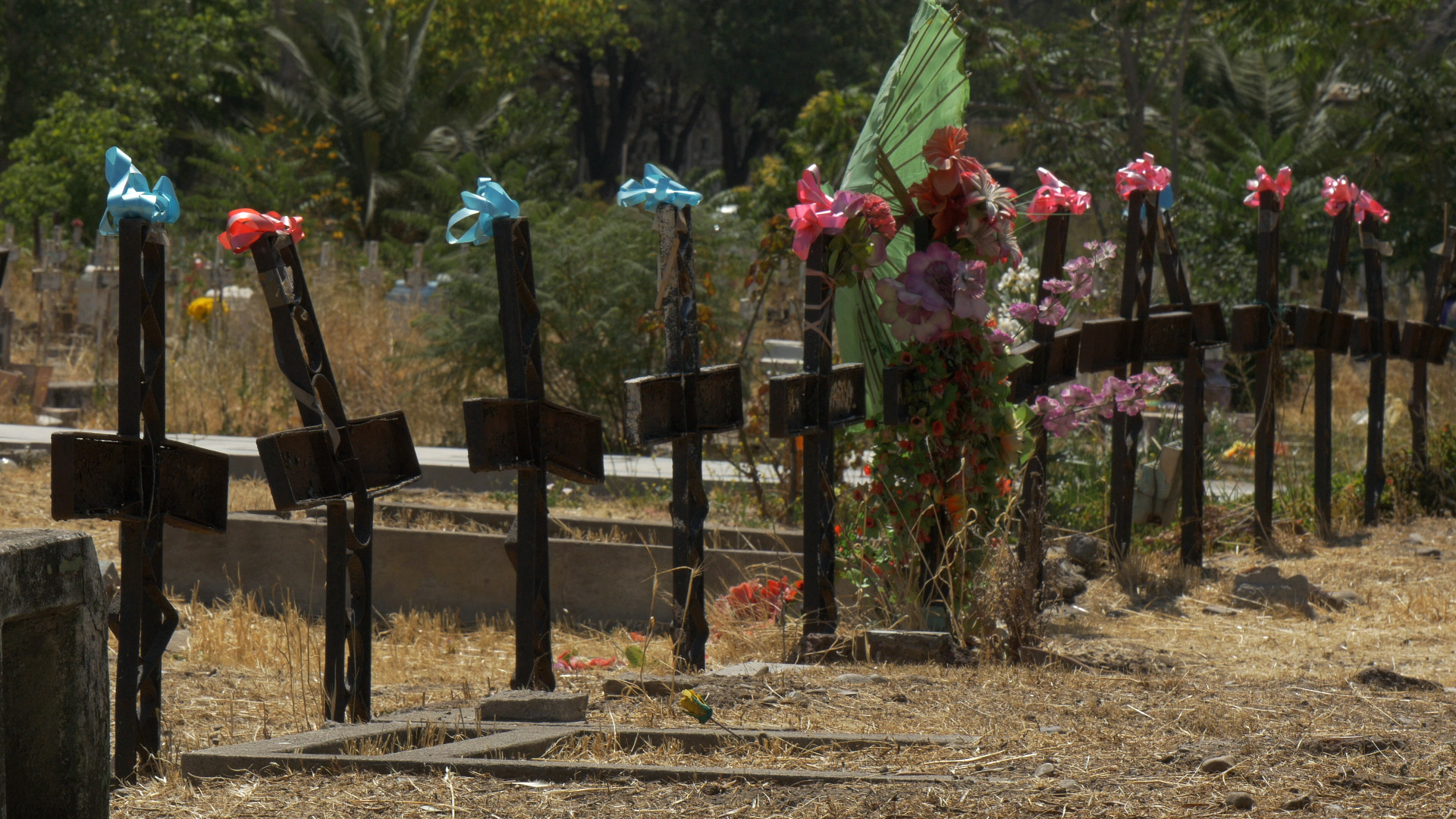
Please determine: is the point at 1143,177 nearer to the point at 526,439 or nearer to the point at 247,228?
the point at 526,439

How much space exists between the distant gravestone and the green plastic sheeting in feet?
11.6

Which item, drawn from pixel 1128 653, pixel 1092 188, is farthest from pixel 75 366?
pixel 1128 653

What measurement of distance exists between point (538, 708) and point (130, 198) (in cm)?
166

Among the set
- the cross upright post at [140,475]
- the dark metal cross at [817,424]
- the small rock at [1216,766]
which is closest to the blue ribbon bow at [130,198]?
the cross upright post at [140,475]

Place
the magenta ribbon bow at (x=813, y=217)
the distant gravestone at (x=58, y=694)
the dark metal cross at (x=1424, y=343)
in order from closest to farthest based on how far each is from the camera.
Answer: the distant gravestone at (x=58, y=694) → the magenta ribbon bow at (x=813, y=217) → the dark metal cross at (x=1424, y=343)

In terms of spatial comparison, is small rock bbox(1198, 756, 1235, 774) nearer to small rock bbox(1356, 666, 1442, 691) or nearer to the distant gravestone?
small rock bbox(1356, 666, 1442, 691)

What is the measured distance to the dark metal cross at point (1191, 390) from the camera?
723cm

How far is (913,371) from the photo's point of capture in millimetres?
5402

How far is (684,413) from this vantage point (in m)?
4.80

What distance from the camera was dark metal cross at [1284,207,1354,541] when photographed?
8172 mm

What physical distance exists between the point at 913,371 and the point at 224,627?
2995 millimetres

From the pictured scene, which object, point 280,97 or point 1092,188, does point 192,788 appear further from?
point 280,97

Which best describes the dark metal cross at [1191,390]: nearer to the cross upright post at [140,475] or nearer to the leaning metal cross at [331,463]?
the leaning metal cross at [331,463]

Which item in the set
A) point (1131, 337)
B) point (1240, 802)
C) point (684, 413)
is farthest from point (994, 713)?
point (1131, 337)
